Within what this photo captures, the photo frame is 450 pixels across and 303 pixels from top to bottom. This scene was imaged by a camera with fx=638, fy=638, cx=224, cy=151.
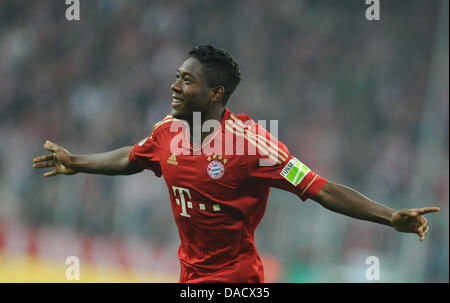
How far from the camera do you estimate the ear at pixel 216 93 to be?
478cm

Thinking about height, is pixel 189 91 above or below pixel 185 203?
above

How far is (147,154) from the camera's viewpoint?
5.12m

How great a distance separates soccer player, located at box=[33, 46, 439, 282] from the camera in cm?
447

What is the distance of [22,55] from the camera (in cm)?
1366

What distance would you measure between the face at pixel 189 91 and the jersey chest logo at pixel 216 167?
0.41 m

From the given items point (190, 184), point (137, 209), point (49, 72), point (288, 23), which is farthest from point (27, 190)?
point (288, 23)

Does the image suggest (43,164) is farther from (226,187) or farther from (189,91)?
(226,187)

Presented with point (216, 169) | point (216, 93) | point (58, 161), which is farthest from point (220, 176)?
point (58, 161)

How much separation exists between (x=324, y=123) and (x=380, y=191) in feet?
9.04

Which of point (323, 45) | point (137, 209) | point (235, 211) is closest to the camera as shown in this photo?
point (235, 211)

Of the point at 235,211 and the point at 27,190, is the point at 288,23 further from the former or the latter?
the point at 235,211

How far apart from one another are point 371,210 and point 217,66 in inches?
61.1

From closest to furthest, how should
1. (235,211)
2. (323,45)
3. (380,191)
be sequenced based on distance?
(235,211), (380,191), (323,45)

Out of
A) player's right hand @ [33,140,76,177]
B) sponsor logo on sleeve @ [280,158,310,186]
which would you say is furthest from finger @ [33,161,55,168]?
sponsor logo on sleeve @ [280,158,310,186]
